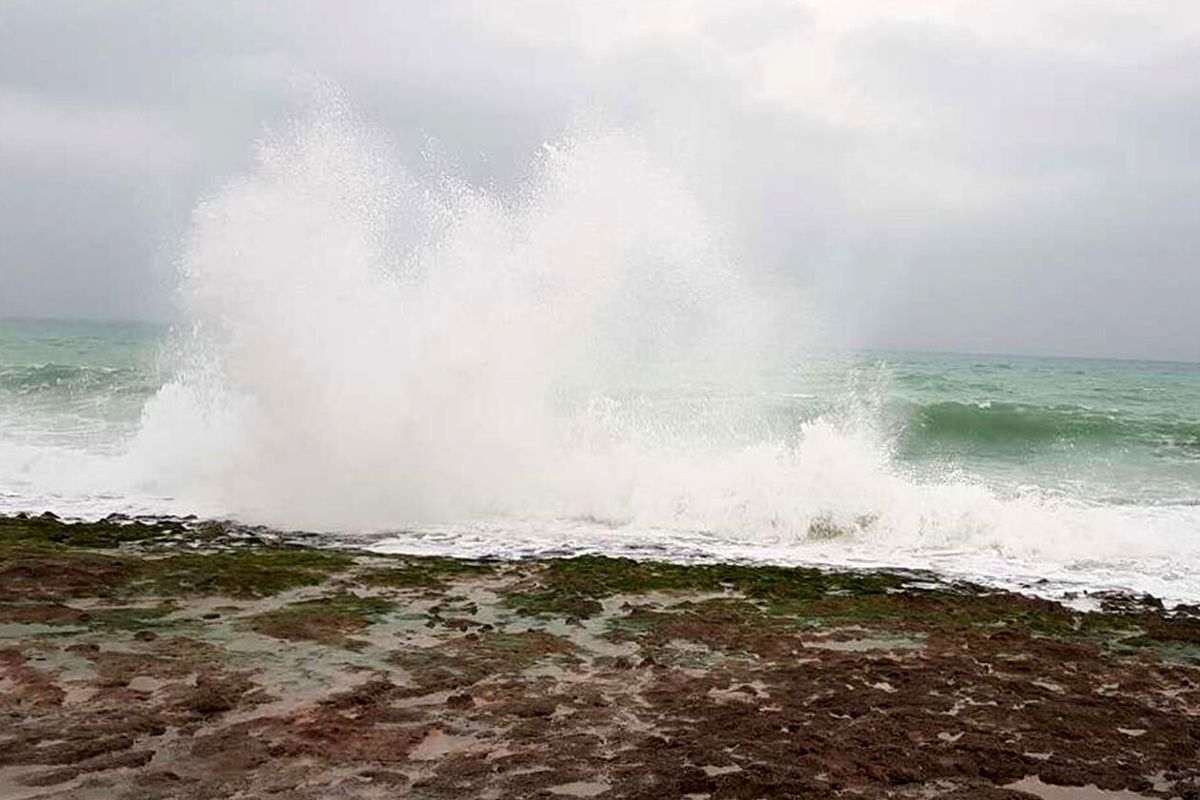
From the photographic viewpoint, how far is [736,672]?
721 centimetres

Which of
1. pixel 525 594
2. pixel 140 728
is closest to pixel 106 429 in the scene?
pixel 525 594

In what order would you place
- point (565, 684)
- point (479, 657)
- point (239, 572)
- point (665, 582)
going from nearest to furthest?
1. point (565, 684)
2. point (479, 657)
3. point (239, 572)
4. point (665, 582)

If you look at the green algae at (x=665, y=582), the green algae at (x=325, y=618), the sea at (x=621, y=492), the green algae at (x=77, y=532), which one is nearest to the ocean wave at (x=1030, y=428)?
the sea at (x=621, y=492)

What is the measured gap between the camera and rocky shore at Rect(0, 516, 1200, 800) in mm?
5293

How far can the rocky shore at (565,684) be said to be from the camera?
5.29 m

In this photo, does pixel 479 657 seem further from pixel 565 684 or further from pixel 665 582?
pixel 665 582

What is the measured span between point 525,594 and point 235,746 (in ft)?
13.7

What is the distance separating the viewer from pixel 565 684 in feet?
22.4

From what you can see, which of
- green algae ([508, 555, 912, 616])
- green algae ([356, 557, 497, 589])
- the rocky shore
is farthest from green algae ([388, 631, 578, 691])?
green algae ([356, 557, 497, 589])

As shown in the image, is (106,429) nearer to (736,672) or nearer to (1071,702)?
(736,672)

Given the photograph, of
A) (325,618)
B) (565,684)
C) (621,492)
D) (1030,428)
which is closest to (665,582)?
(565,684)

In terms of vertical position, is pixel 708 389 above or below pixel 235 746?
above

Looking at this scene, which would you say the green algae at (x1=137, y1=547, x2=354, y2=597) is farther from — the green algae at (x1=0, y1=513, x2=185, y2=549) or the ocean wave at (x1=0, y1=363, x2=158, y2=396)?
the ocean wave at (x1=0, y1=363, x2=158, y2=396)

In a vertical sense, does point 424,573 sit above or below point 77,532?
below
